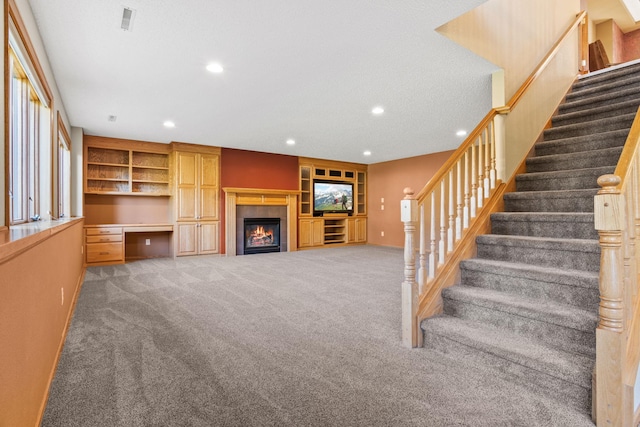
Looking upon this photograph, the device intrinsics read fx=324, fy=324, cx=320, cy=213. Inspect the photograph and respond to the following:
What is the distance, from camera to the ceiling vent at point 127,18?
233 cm

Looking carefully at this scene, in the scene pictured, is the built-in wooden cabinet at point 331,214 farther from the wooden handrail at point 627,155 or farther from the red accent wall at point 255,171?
the wooden handrail at point 627,155

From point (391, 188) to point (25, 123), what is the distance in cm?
752

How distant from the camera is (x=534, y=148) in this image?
11.7ft

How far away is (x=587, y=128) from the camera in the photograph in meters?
3.44

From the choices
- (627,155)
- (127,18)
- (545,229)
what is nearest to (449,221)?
(545,229)

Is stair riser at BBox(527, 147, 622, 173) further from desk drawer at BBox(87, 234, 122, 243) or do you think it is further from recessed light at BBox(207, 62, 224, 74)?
desk drawer at BBox(87, 234, 122, 243)

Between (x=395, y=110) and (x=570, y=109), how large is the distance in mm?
2118

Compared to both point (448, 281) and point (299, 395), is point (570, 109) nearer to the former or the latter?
point (448, 281)

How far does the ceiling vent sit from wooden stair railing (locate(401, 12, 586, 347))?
236cm

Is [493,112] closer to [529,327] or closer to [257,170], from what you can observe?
[529,327]

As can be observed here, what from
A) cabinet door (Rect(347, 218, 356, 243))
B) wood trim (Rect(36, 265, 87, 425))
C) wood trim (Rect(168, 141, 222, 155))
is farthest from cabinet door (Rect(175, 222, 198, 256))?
cabinet door (Rect(347, 218, 356, 243))

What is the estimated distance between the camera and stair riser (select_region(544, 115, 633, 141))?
126 inches

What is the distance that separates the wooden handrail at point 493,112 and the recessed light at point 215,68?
231 cm

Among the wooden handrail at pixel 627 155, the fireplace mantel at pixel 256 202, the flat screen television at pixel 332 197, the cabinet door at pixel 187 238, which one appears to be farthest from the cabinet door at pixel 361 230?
the wooden handrail at pixel 627 155
